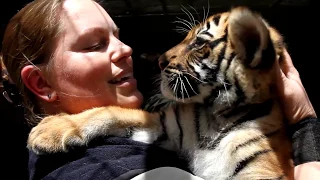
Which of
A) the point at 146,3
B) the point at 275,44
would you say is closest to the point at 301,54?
the point at 146,3

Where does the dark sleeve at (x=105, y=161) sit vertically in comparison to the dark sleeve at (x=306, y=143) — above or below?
below

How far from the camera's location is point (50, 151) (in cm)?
111

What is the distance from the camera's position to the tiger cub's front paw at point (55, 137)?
1.12m

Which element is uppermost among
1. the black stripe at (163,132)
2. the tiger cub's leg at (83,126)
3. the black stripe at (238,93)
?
the black stripe at (238,93)

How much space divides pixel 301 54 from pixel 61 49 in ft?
4.50

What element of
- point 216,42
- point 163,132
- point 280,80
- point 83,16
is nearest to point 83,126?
point 163,132

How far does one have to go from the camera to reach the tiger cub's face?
1.08 meters

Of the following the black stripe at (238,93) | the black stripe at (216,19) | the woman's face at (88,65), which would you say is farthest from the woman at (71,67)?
the black stripe at (216,19)

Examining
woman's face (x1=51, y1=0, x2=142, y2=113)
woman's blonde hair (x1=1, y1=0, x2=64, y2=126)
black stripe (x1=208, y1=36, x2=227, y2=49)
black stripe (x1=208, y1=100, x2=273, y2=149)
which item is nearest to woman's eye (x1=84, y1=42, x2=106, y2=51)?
woman's face (x1=51, y1=0, x2=142, y2=113)

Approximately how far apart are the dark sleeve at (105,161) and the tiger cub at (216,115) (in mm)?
31

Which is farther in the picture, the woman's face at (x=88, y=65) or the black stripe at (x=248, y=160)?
the woman's face at (x=88, y=65)

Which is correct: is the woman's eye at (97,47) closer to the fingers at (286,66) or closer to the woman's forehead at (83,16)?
the woman's forehead at (83,16)

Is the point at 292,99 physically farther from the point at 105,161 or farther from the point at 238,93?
the point at 105,161

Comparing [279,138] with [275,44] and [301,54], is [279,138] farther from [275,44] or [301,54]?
[301,54]
